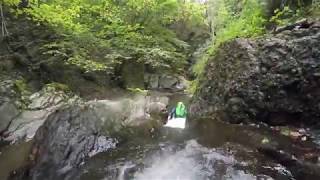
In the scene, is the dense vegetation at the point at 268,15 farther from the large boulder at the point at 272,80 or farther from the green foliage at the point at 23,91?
the green foliage at the point at 23,91

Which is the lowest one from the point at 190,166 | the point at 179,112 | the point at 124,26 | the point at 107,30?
the point at 190,166

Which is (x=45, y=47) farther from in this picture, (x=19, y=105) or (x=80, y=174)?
(x=80, y=174)

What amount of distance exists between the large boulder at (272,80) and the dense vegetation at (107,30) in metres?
8.51

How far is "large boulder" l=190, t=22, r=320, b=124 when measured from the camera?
9.51m

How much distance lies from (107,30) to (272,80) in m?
12.6

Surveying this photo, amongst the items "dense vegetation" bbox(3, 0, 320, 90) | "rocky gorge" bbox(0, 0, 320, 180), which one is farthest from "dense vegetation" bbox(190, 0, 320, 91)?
"rocky gorge" bbox(0, 0, 320, 180)

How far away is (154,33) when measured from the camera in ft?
73.6

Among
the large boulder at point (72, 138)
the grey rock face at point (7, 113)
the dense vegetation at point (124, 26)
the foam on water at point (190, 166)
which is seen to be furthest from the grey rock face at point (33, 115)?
the foam on water at point (190, 166)

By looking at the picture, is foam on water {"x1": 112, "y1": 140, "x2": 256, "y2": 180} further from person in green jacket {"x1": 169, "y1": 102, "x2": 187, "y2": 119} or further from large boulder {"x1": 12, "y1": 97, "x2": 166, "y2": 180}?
person in green jacket {"x1": 169, "y1": 102, "x2": 187, "y2": 119}

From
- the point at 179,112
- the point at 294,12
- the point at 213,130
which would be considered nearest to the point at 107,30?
the point at 179,112

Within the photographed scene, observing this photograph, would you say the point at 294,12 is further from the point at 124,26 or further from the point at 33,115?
the point at 33,115

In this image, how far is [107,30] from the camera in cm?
2047

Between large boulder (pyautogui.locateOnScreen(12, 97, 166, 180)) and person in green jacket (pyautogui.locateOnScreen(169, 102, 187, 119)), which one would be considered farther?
person in green jacket (pyautogui.locateOnScreen(169, 102, 187, 119))

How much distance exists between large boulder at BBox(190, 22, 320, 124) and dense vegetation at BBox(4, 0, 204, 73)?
27.9 ft
